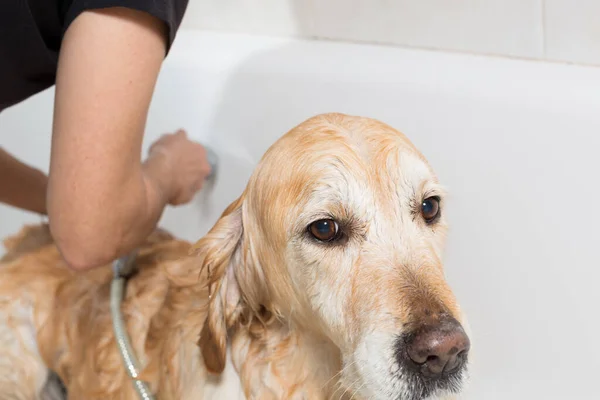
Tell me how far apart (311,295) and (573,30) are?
2.85 feet

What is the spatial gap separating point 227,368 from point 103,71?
0.49 meters

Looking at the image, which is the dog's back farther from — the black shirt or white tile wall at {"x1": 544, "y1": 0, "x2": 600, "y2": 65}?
white tile wall at {"x1": 544, "y1": 0, "x2": 600, "y2": 65}

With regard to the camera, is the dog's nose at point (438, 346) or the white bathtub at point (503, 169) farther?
the white bathtub at point (503, 169)

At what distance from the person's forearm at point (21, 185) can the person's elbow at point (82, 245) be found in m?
0.33

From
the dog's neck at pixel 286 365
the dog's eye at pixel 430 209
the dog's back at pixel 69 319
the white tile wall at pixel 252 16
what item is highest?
the white tile wall at pixel 252 16

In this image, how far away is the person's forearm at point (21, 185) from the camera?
1.61m

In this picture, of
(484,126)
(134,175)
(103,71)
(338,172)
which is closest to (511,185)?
(484,126)

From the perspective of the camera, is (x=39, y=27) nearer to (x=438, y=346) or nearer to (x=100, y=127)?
(x=100, y=127)

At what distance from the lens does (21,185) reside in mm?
1644

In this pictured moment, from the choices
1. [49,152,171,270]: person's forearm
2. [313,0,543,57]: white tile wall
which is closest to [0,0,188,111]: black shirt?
[49,152,171,270]: person's forearm

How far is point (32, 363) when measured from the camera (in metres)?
1.54

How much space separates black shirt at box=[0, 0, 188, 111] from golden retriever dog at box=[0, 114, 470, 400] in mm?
277

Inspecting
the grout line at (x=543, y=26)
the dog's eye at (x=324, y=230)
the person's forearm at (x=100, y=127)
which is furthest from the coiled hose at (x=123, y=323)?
the grout line at (x=543, y=26)

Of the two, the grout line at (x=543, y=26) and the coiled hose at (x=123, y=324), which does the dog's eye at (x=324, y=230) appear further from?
the grout line at (x=543, y=26)
